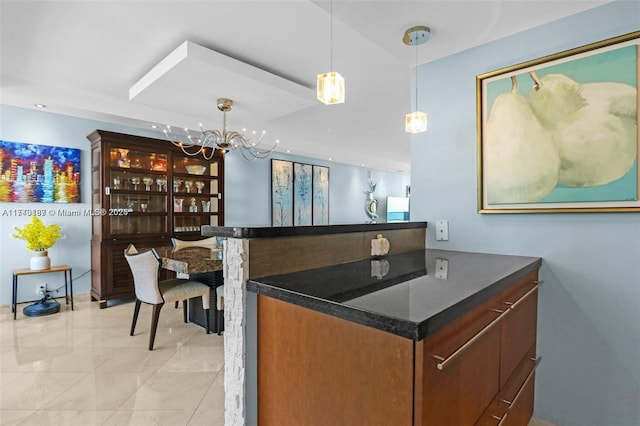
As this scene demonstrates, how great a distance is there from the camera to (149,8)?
6.62ft

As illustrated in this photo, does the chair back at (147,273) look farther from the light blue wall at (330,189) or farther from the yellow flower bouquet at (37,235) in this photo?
the yellow flower bouquet at (37,235)

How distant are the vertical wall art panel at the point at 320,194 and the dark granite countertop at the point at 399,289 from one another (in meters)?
5.66

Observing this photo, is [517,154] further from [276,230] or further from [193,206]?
[193,206]

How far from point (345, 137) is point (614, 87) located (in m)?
4.58

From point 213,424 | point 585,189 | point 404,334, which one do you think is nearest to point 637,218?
point 585,189

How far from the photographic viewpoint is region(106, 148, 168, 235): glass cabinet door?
3.92 m

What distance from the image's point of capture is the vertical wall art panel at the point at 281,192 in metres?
6.29

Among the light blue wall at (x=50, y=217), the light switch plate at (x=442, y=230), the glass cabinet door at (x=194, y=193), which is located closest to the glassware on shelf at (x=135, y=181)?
the glass cabinet door at (x=194, y=193)

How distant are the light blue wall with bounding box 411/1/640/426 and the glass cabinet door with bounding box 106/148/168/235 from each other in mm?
3742

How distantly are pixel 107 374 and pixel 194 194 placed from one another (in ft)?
9.47

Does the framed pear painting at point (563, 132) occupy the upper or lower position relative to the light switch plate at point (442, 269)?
upper

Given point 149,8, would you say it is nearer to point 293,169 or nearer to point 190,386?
point 190,386

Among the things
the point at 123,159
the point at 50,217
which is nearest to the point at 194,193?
the point at 123,159

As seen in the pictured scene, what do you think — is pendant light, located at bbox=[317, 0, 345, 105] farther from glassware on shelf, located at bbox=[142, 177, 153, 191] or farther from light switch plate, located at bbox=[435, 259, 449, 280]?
glassware on shelf, located at bbox=[142, 177, 153, 191]
